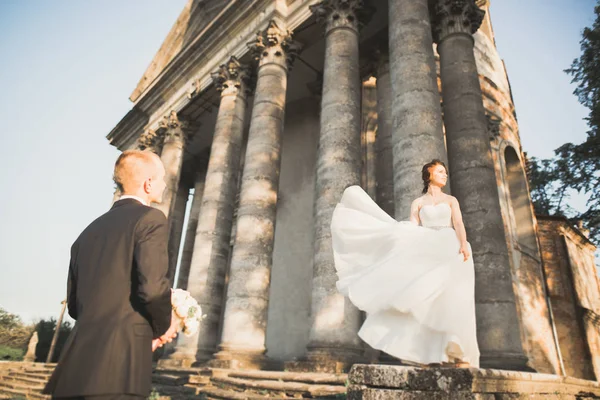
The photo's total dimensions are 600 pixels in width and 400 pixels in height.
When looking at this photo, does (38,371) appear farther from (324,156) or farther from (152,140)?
(324,156)

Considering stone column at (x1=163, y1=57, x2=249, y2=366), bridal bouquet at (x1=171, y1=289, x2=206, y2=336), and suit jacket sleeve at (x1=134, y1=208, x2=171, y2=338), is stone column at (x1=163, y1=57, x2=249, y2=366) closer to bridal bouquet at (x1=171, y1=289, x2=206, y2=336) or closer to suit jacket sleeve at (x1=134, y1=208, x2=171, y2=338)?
bridal bouquet at (x1=171, y1=289, x2=206, y2=336)

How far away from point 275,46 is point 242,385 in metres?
9.26

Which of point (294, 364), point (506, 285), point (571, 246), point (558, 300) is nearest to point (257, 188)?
point (294, 364)

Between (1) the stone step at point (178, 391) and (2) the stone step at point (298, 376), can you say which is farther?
(1) the stone step at point (178, 391)

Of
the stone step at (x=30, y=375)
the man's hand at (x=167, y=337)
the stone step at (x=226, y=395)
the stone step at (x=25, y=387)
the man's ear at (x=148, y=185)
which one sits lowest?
the stone step at (x=25, y=387)

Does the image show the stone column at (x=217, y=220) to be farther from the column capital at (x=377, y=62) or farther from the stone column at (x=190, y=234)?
the stone column at (x=190, y=234)

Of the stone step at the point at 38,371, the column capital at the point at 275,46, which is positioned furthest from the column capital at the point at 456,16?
the stone step at the point at 38,371

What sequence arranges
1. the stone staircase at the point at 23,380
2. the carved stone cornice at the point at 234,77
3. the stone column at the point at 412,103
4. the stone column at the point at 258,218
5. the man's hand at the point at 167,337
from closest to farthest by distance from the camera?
the man's hand at the point at 167,337 → the stone column at the point at 412,103 → the stone column at the point at 258,218 → the stone staircase at the point at 23,380 → the carved stone cornice at the point at 234,77

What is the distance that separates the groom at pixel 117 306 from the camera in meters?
1.54

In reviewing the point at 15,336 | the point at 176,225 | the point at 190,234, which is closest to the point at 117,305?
the point at 176,225

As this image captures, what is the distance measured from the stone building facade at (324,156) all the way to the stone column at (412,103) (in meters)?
0.03

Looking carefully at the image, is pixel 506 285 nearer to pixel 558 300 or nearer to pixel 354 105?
pixel 354 105

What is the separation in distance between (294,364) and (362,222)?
4.40 meters

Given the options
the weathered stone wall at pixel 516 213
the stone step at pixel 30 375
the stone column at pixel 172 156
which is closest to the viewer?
the stone step at pixel 30 375
